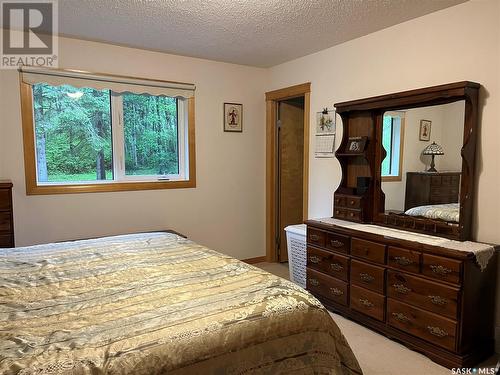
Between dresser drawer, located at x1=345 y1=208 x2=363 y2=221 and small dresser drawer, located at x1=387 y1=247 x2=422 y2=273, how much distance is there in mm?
608

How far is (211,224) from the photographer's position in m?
4.21

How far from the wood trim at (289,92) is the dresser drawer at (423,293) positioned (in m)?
2.20

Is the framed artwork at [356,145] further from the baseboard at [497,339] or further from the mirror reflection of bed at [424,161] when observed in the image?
the baseboard at [497,339]

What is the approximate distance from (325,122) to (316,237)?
1246mm

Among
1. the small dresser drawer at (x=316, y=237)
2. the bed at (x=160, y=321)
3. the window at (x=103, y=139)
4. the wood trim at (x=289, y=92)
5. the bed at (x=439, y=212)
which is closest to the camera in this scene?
the bed at (x=160, y=321)

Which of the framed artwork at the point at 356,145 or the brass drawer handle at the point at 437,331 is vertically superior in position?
the framed artwork at the point at 356,145

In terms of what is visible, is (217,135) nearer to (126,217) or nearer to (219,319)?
(126,217)

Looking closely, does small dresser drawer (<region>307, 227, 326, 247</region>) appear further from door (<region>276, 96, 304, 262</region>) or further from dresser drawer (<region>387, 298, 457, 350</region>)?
door (<region>276, 96, 304, 262</region>)

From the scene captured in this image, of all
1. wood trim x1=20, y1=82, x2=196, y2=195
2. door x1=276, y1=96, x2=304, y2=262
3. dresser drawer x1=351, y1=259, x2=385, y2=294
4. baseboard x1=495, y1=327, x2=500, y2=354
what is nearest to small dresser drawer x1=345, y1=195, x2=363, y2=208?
dresser drawer x1=351, y1=259, x2=385, y2=294

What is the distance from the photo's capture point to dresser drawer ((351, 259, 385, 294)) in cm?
263

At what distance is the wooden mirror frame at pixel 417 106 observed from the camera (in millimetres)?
2414

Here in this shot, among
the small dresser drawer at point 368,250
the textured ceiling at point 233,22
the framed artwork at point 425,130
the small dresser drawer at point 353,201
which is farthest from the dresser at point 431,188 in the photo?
the textured ceiling at point 233,22

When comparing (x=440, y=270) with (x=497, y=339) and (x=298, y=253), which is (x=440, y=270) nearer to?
(x=497, y=339)

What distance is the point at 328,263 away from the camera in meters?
3.05
